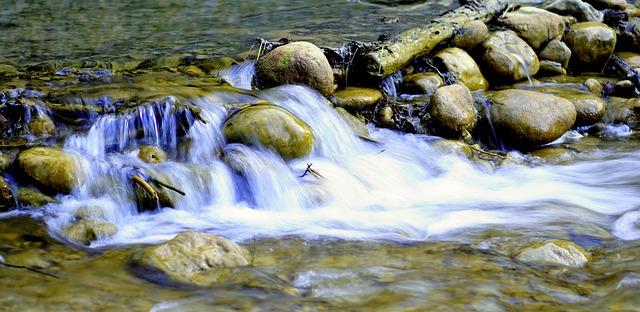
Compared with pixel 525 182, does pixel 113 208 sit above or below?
above

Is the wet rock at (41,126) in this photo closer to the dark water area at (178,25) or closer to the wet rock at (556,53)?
the dark water area at (178,25)

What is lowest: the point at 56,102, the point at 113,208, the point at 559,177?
the point at 559,177

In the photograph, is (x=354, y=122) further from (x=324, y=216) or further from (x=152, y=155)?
(x=152, y=155)

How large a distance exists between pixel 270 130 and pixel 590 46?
5745 millimetres

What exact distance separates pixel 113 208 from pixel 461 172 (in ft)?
9.95

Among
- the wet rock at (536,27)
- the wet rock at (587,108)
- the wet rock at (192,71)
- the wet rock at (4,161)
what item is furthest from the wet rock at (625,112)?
the wet rock at (4,161)

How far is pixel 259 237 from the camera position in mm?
4164

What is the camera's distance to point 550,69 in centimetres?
860

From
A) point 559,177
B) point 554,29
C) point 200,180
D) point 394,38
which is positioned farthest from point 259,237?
point 554,29

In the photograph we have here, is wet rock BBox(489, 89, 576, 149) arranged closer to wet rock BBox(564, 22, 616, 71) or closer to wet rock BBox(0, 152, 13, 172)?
wet rock BBox(564, 22, 616, 71)

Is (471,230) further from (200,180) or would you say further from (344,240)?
(200,180)

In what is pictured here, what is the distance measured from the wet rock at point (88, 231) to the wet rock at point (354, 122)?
276 cm

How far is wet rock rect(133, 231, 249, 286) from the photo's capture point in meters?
3.24

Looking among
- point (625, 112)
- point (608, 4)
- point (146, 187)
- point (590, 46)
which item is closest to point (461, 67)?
point (625, 112)
